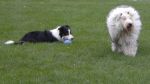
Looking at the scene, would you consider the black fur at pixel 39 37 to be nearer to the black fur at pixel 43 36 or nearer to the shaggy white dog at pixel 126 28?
the black fur at pixel 43 36

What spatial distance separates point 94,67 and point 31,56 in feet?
6.10

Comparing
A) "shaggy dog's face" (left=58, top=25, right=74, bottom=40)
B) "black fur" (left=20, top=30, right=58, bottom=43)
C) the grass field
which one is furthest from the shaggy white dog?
"black fur" (left=20, top=30, right=58, bottom=43)

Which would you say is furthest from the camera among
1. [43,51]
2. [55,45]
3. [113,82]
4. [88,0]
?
[88,0]

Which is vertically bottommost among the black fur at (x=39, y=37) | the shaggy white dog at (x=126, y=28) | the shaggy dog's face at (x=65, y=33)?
the black fur at (x=39, y=37)

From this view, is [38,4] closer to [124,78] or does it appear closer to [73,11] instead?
[73,11]

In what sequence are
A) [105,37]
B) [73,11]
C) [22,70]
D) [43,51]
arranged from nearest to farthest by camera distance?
1. [22,70]
2. [43,51]
3. [105,37]
4. [73,11]

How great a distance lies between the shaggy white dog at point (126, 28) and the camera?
1067cm

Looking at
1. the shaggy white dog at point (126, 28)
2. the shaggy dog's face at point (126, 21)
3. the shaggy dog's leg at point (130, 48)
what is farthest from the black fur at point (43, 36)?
the shaggy dog's face at point (126, 21)

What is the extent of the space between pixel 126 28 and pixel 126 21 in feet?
0.63

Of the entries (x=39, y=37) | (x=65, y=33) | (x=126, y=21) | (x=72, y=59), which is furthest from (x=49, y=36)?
(x=126, y=21)

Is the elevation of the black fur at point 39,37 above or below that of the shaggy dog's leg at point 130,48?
below

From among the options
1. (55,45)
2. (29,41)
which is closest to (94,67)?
(55,45)

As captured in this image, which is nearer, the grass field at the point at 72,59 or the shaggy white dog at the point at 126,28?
the grass field at the point at 72,59

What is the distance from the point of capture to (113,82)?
8367 mm
